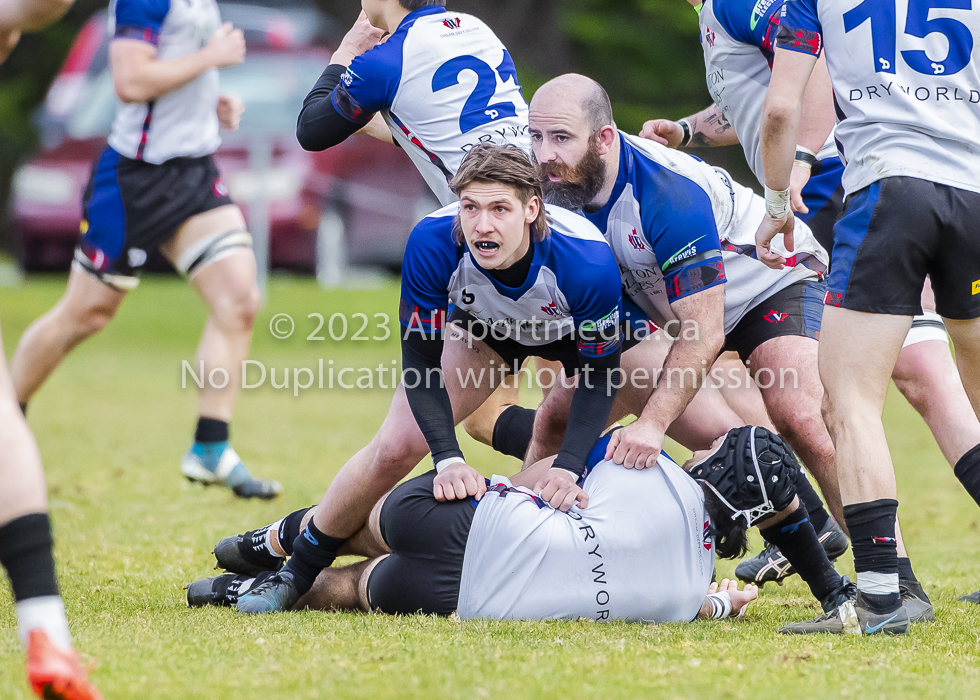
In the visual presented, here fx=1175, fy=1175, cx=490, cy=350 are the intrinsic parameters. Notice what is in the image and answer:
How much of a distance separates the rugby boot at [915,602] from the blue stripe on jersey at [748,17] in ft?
6.46

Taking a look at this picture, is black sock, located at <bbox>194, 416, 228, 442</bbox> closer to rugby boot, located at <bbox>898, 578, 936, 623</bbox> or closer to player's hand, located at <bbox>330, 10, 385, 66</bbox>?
player's hand, located at <bbox>330, 10, 385, 66</bbox>

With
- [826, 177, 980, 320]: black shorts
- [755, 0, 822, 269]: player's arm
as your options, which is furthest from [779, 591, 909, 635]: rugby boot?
[755, 0, 822, 269]: player's arm

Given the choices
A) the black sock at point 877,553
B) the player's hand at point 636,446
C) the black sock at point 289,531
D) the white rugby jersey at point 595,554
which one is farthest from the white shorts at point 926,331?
the black sock at point 289,531

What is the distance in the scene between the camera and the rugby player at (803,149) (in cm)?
401

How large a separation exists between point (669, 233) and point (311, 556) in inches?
63.2

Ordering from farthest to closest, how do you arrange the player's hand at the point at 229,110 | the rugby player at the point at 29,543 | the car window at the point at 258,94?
1. the car window at the point at 258,94
2. the player's hand at the point at 229,110
3. the rugby player at the point at 29,543

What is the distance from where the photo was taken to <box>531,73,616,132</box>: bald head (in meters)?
3.95

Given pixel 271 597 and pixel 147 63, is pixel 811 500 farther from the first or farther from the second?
pixel 147 63

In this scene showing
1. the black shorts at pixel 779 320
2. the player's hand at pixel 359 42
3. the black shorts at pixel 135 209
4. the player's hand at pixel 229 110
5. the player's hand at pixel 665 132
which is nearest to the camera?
the black shorts at pixel 779 320

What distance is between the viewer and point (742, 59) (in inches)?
177

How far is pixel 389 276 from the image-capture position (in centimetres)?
1680

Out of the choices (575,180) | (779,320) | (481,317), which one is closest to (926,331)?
(779,320)

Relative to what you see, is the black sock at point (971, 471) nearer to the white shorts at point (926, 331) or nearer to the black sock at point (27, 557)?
the white shorts at point (926, 331)

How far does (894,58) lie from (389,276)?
13631 millimetres
